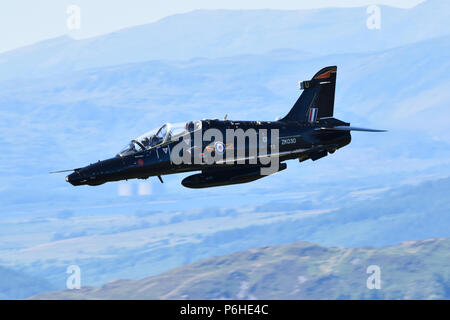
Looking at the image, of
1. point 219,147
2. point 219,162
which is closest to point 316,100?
point 219,147

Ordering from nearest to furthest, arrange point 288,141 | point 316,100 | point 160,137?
point 160,137 < point 288,141 < point 316,100

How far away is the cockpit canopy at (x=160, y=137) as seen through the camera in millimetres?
41844

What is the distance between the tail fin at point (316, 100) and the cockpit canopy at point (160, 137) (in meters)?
7.62

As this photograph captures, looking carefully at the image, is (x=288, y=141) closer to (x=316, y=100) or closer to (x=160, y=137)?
(x=316, y=100)

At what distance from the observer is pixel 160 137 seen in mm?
41938

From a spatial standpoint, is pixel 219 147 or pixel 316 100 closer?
pixel 219 147

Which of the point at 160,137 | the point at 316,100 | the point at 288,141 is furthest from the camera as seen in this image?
the point at 316,100

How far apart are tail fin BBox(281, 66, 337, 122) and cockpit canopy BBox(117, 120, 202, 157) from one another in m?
7.62

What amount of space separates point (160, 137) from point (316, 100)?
1117cm

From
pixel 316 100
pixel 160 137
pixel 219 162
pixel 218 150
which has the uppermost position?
pixel 316 100
